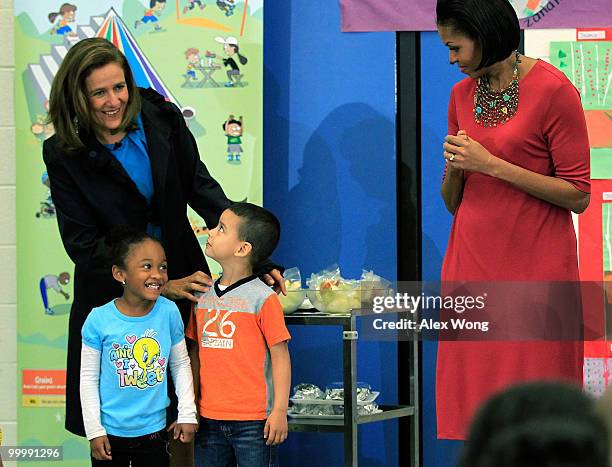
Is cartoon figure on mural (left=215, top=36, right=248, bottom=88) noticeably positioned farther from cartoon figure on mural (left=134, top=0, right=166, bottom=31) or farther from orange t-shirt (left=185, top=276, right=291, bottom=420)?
orange t-shirt (left=185, top=276, right=291, bottom=420)

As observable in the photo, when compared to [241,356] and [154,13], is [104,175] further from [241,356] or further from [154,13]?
[154,13]

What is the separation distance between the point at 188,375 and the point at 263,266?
1.23 feet

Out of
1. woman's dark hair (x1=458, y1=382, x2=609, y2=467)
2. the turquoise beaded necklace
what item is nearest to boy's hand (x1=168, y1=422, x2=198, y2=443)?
the turquoise beaded necklace

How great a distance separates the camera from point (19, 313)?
371 cm

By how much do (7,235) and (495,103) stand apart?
2.28m

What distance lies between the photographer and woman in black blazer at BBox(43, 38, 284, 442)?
259 cm

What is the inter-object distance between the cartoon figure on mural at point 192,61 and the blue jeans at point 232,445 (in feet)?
4.89

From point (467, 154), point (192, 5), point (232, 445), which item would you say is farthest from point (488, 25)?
point (192, 5)

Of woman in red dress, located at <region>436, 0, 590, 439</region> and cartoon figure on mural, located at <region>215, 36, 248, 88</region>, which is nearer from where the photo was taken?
woman in red dress, located at <region>436, 0, 590, 439</region>

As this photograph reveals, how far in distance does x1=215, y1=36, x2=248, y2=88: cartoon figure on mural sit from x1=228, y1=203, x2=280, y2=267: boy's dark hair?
981 millimetres

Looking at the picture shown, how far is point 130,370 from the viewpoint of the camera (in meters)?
2.60

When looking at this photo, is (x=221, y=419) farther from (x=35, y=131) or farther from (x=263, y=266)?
(x=35, y=131)

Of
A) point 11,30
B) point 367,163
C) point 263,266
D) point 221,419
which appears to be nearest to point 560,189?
point 263,266

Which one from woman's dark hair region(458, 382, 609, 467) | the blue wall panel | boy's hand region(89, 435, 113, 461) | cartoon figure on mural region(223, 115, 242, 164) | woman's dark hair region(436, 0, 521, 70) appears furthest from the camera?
Answer: the blue wall panel
